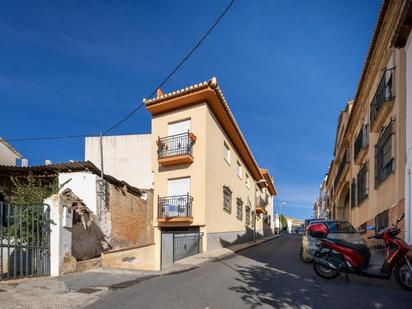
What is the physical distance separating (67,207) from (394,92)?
9895 mm

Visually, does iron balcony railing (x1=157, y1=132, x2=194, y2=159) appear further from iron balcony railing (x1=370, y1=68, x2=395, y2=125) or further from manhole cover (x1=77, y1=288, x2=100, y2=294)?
manhole cover (x1=77, y1=288, x2=100, y2=294)

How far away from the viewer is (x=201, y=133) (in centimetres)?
1742

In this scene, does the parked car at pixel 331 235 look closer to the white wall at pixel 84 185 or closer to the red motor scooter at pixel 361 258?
the red motor scooter at pixel 361 258

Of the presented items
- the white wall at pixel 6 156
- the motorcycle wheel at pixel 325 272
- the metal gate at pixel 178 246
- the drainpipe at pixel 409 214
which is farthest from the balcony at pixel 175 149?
the white wall at pixel 6 156

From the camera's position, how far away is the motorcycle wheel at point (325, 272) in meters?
7.84

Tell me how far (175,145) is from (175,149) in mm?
210

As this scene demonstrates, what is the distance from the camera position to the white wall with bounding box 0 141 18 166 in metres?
28.4

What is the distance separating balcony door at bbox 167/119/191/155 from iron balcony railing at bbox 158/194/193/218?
7.26 feet

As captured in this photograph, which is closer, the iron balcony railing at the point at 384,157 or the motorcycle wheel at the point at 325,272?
the motorcycle wheel at the point at 325,272

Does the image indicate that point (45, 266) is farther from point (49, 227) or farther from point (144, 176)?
point (144, 176)

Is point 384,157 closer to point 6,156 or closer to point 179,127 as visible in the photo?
point 179,127

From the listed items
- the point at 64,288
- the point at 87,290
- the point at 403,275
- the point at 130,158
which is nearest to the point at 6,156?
the point at 130,158

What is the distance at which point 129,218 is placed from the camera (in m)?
17.1

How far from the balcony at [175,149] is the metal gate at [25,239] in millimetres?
9045
